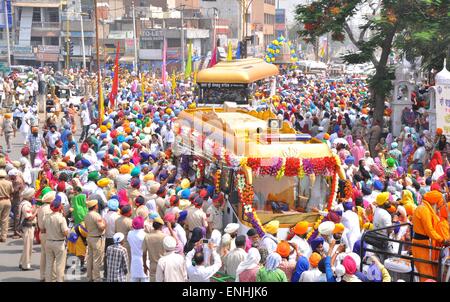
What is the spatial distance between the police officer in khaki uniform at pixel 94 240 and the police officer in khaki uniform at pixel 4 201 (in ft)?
12.0

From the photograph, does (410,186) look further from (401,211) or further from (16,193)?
(16,193)

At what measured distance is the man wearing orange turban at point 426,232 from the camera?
10.4 metres

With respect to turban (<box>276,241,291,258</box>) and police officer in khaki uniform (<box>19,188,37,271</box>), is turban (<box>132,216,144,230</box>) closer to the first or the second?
turban (<box>276,241,291,258</box>)

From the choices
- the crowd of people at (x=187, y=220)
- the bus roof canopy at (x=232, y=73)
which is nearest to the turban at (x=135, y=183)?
the crowd of people at (x=187, y=220)

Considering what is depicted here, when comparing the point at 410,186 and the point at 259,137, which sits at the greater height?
the point at 259,137

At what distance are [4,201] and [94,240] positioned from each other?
3.91 meters

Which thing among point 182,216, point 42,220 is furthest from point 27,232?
point 182,216

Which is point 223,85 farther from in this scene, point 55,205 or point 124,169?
point 55,205

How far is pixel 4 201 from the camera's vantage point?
1709 cm

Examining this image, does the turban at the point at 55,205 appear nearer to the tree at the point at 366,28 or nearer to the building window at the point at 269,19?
the tree at the point at 366,28

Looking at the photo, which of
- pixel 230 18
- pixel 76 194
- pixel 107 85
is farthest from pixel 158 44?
pixel 76 194

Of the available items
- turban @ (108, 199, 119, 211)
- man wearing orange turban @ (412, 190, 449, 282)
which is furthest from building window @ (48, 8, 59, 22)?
man wearing orange turban @ (412, 190, 449, 282)

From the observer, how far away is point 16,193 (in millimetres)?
17891

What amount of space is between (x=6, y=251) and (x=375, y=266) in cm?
848
